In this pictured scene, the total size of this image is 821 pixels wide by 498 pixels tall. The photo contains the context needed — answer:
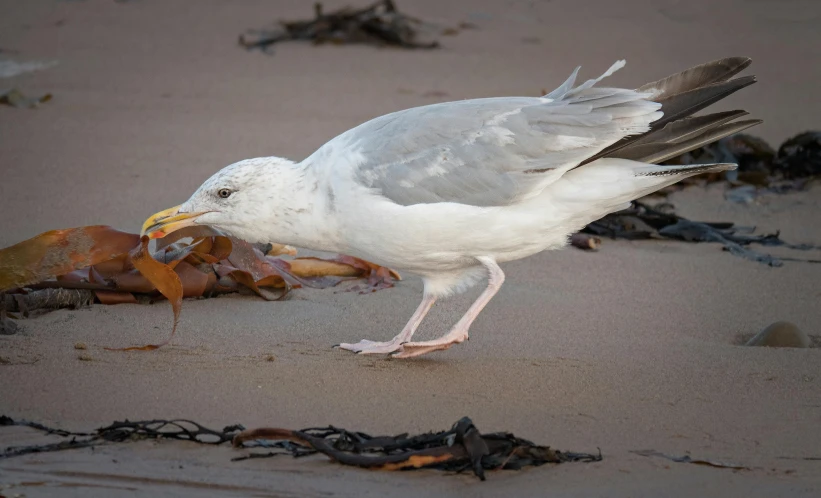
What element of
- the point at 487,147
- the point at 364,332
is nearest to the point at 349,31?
the point at 364,332

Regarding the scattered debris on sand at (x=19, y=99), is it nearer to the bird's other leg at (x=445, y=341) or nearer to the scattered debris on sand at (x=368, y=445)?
the bird's other leg at (x=445, y=341)

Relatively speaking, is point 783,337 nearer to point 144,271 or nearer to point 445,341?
point 445,341

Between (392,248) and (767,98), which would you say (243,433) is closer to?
(392,248)

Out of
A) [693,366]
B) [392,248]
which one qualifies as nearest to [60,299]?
[392,248]

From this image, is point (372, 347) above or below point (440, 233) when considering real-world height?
below

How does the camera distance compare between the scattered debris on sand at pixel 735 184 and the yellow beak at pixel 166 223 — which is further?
the scattered debris on sand at pixel 735 184

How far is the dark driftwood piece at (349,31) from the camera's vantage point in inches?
449

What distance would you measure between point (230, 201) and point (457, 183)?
1.05m

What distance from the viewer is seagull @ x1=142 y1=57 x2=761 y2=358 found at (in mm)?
4875

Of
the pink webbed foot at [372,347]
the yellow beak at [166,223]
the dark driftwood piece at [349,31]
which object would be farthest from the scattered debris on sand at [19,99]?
the pink webbed foot at [372,347]

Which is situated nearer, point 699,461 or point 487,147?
point 699,461

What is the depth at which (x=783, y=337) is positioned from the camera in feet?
17.5

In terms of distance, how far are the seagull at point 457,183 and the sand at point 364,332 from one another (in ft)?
1.75

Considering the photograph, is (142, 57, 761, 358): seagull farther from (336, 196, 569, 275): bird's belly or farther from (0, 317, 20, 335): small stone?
(0, 317, 20, 335): small stone
